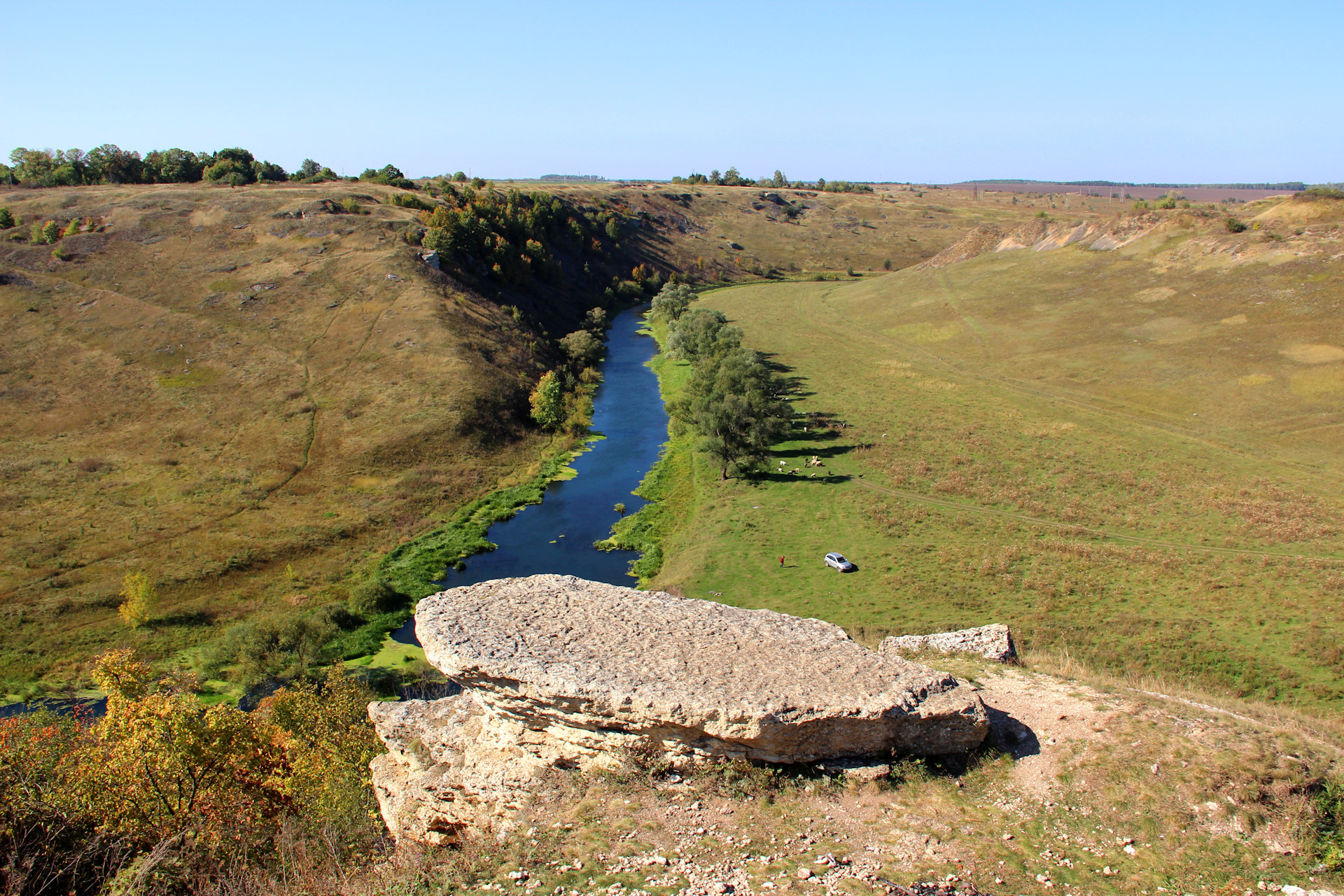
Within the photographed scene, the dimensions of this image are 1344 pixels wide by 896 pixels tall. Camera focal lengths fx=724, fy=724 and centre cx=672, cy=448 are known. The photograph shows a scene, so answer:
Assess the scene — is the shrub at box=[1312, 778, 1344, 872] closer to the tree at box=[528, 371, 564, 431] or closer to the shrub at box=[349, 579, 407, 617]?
the shrub at box=[349, 579, 407, 617]

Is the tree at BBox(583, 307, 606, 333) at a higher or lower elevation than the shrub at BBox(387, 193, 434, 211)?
lower

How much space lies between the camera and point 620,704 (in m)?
16.0

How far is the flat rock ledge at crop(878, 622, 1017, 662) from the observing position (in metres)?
24.4

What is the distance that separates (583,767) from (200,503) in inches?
1987

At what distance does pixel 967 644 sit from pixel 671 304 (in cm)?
10683

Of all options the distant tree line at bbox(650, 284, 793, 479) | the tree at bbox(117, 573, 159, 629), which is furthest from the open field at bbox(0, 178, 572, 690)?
the distant tree line at bbox(650, 284, 793, 479)

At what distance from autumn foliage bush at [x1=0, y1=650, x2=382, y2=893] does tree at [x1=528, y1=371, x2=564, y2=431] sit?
51.2m

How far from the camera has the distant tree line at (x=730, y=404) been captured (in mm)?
60156

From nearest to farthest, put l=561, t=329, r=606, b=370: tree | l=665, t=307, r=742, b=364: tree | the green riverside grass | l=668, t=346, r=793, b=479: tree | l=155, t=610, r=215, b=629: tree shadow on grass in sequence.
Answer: the green riverside grass < l=155, t=610, r=215, b=629: tree shadow on grass < l=668, t=346, r=793, b=479: tree < l=665, t=307, r=742, b=364: tree < l=561, t=329, r=606, b=370: tree

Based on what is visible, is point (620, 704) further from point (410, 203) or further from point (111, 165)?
point (111, 165)

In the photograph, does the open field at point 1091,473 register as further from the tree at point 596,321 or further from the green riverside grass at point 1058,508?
the tree at point 596,321

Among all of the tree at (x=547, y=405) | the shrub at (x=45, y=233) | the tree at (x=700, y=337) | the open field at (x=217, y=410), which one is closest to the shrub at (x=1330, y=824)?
the open field at (x=217, y=410)

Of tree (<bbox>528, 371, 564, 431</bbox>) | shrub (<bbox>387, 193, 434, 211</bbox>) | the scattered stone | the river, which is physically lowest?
the river

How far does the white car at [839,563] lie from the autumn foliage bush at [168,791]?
28621 mm
